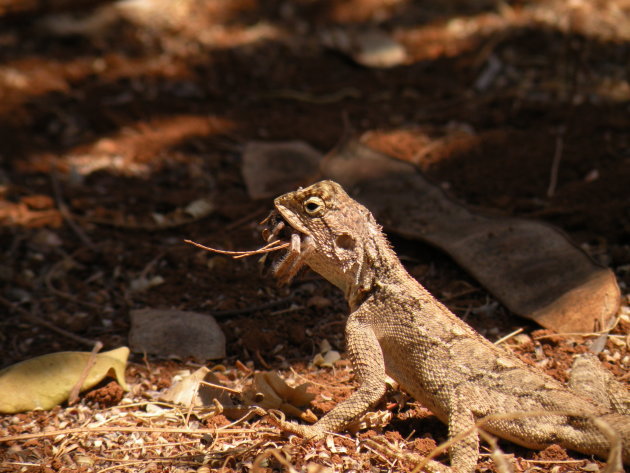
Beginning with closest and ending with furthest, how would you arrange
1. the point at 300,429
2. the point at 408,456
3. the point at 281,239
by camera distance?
the point at 408,456
the point at 300,429
the point at 281,239

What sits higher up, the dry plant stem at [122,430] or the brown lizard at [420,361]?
the brown lizard at [420,361]

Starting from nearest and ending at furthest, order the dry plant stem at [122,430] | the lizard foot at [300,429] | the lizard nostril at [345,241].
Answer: the lizard foot at [300,429], the dry plant stem at [122,430], the lizard nostril at [345,241]

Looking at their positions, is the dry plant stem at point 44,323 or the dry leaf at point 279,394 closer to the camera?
the dry leaf at point 279,394

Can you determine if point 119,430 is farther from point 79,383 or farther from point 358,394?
point 358,394

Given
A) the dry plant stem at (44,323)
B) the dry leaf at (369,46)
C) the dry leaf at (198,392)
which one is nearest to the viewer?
the dry leaf at (198,392)

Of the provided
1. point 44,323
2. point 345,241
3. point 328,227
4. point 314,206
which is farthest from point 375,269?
point 44,323

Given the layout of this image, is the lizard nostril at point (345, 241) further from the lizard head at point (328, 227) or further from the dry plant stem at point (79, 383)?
the dry plant stem at point (79, 383)

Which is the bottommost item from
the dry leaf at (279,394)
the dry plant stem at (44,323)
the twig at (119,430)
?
the dry plant stem at (44,323)

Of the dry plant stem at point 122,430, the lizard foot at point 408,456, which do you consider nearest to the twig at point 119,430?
the dry plant stem at point 122,430

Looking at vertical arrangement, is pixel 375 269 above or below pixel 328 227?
below
